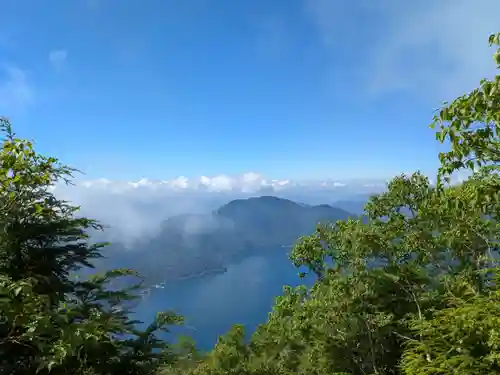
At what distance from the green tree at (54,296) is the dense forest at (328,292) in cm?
2

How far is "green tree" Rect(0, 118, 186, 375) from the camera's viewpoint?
14.6 ft

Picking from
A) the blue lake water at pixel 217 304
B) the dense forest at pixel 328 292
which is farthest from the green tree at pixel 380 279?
the blue lake water at pixel 217 304

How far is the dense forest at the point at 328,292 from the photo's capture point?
4180 mm

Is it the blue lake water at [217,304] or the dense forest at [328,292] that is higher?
the dense forest at [328,292]

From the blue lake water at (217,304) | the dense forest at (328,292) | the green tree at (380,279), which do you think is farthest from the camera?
the blue lake water at (217,304)

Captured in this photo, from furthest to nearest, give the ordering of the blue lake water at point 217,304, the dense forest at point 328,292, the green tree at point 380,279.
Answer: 1. the blue lake water at point 217,304
2. the green tree at point 380,279
3. the dense forest at point 328,292

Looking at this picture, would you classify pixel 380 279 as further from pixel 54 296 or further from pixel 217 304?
pixel 217 304

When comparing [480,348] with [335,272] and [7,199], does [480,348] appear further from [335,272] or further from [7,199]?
[7,199]

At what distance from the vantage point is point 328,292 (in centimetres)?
1038

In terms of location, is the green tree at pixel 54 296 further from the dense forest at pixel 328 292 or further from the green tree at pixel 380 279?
the green tree at pixel 380 279

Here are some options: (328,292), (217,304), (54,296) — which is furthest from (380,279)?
(217,304)

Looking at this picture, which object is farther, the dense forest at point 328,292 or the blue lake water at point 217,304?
the blue lake water at point 217,304

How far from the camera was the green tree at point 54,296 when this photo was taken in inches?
176

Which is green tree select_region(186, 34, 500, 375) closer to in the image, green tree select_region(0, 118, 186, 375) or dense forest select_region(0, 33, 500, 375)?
dense forest select_region(0, 33, 500, 375)
